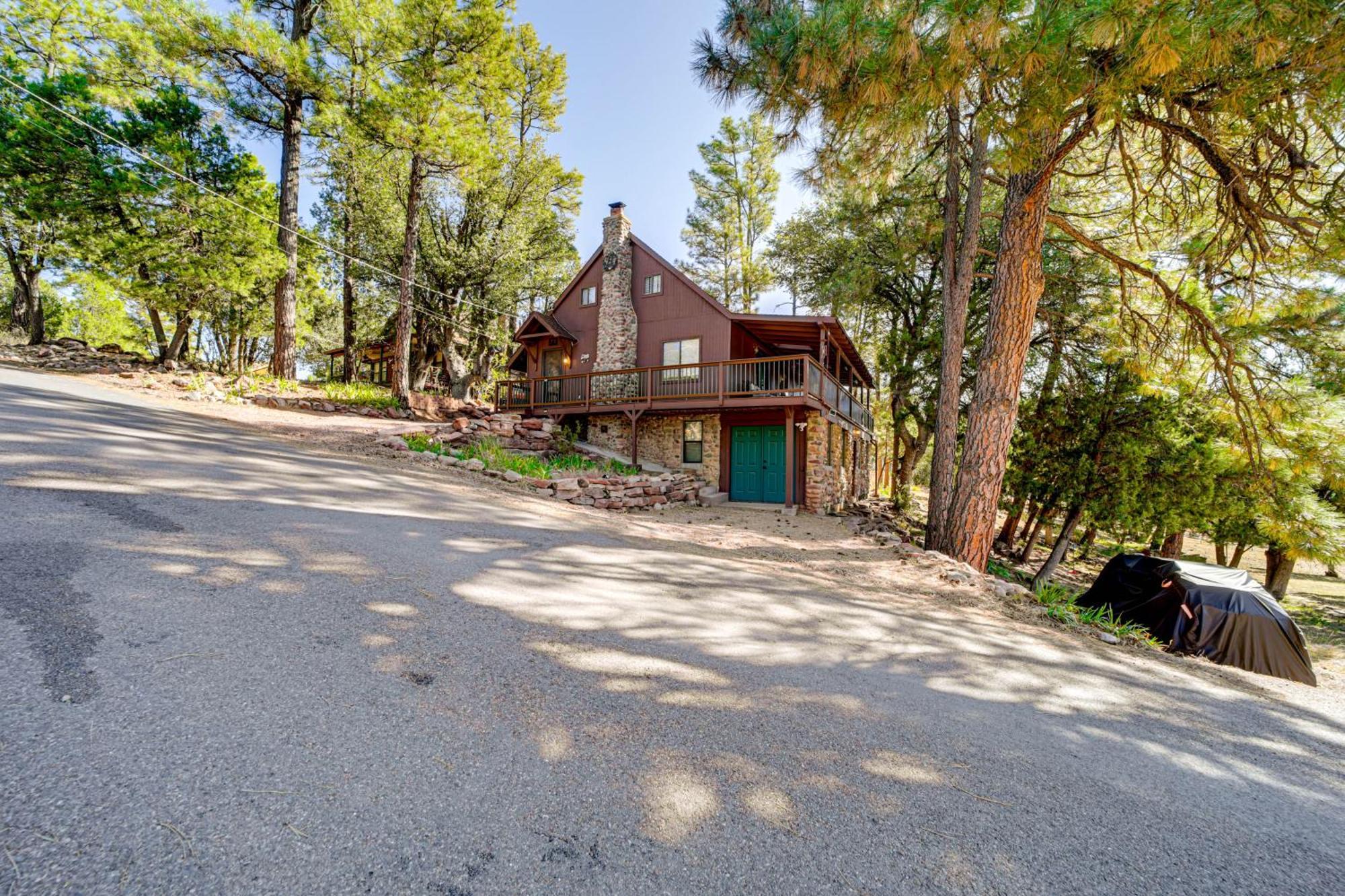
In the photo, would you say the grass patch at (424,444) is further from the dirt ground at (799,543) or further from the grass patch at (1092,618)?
the grass patch at (1092,618)

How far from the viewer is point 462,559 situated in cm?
435

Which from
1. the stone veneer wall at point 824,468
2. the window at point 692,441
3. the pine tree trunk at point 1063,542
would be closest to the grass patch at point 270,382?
the window at point 692,441

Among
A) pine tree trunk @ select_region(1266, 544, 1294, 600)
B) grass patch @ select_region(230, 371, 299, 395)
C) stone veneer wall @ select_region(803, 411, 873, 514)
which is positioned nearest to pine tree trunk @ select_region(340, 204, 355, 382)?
grass patch @ select_region(230, 371, 299, 395)

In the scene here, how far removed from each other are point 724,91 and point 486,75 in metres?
13.0

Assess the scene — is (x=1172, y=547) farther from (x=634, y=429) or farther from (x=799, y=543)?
(x=634, y=429)

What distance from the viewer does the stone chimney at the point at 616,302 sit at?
17.5 m

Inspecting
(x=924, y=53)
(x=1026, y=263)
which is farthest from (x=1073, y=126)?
(x=924, y=53)

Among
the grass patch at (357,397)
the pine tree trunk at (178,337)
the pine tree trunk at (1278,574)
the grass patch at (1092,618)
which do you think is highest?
the pine tree trunk at (178,337)

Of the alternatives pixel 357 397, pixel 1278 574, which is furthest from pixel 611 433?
pixel 1278 574

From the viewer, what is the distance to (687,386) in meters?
15.6

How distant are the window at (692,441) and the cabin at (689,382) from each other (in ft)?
0.10

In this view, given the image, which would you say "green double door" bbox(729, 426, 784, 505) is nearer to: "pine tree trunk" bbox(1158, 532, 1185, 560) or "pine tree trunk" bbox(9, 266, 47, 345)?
"pine tree trunk" bbox(1158, 532, 1185, 560)

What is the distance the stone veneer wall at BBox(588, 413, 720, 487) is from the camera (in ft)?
50.2

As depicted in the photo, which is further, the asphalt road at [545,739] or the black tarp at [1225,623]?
the black tarp at [1225,623]
